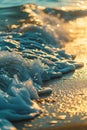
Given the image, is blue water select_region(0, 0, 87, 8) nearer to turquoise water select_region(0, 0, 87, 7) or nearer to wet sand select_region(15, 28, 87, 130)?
turquoise water select_region(0, 0, 87, 7)

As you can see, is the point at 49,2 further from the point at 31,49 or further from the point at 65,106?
the point at 65,106

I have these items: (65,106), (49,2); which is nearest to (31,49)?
(65,106)

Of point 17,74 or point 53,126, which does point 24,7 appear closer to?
point 17,74

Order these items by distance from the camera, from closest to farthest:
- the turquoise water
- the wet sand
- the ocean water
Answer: the wet sand < the ocean water < the turquoise water

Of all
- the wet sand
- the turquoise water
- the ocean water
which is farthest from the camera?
the turquoise water

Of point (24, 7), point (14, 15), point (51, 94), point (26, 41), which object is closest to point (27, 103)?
point (51, 94)

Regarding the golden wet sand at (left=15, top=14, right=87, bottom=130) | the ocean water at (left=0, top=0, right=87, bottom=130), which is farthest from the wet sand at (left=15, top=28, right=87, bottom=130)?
the ocean water at (left=0, top=0, right=87, bottom=130)
